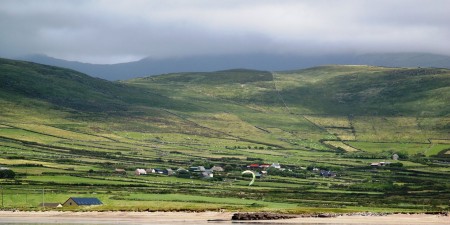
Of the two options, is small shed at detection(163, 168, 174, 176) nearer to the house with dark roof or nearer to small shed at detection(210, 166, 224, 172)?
small shed at detection(210, 166, 224, 172)

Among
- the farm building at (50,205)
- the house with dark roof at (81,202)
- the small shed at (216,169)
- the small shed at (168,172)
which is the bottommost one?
the small shed at (216,169)

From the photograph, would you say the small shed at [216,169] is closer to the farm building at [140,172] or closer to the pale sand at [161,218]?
the farm building at [140,172]

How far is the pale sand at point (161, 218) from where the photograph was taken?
93750mm

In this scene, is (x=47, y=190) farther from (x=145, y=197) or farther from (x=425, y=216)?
(x=425, y=216)

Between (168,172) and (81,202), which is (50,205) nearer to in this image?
(81,202)

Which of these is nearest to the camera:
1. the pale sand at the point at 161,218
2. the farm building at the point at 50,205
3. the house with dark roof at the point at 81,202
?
the pale sand at the point at 161,218

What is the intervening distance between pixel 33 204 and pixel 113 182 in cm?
3905

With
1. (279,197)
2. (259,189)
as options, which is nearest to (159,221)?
(279,197)

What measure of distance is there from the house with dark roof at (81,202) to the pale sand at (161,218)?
28.5ft

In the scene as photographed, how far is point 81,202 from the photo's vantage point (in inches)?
4572

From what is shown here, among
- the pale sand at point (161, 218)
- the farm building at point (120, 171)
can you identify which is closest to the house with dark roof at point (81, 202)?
the pale sand at point (161, 218)

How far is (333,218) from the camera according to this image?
98.6 meters

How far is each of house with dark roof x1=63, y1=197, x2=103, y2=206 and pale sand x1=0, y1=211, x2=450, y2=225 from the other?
8681 mm

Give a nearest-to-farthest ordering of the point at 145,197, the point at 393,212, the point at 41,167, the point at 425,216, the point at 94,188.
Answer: the point at 425,216 < the point at 393,212 < the point at 145,197 < the point at 94,188 < the point at 41,167
